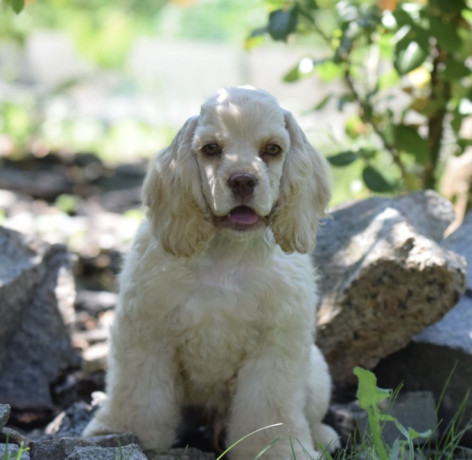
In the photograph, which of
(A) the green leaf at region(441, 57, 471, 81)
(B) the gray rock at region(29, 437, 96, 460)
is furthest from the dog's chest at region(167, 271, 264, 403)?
(A) the green leaf at region(441, 57, 471, 81)

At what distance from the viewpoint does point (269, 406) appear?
11.8 ft

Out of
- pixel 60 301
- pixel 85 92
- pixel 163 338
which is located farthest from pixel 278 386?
pixel 85 92

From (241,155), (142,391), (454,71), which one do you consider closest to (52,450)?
(142,391)

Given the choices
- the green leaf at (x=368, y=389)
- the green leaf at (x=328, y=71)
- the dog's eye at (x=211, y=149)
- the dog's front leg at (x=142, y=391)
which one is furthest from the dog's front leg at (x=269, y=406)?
the green leaf at (x=328, y=71)

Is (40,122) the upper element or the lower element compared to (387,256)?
lower

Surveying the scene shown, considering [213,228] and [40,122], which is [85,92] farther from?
[213,228]

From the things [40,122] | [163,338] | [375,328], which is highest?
[163,338]

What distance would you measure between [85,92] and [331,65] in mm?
9814

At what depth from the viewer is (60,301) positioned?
15.9 feet

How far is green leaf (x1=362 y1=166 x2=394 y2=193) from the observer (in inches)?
Result: 205

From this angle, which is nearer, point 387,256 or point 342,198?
point 387,256

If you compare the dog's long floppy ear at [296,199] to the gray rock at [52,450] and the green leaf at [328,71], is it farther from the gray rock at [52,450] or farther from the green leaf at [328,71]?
the green leaf at [328,71]

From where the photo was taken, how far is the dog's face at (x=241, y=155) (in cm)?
324

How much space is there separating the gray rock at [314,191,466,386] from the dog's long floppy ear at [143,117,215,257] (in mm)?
1102
